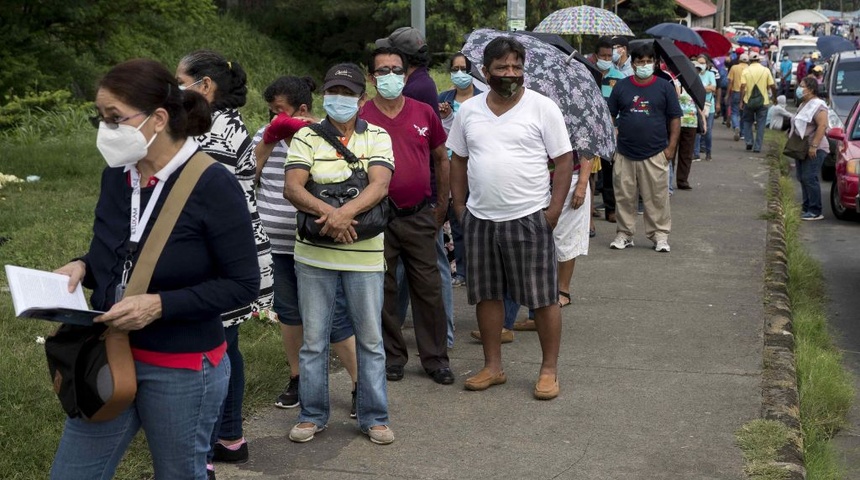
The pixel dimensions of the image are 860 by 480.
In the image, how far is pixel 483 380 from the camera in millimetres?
6406

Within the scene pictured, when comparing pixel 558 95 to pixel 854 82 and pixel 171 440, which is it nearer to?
pixel 171 440

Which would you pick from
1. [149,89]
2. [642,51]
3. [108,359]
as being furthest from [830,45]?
[108,359]

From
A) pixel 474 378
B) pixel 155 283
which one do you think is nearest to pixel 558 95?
pixel 474 378

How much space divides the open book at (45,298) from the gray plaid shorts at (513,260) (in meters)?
3.20

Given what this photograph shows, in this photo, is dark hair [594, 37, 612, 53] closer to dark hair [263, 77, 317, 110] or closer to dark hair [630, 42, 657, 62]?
dark hair [630, 42, 657, 62]

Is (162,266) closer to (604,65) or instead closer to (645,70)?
(645,70)

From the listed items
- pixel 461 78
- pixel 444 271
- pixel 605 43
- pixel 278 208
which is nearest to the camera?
pixel 278 208

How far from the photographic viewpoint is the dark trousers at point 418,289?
6.34 metres

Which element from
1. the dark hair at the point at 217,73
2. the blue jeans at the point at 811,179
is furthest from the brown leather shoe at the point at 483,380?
the blue jeans at the point at 811,179

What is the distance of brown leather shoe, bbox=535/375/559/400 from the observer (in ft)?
20.5

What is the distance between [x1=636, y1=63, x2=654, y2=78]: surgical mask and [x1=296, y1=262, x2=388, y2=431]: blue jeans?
20.0ft

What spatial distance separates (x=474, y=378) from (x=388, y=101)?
159 cm

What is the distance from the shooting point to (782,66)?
3694 cm

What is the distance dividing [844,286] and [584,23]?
568 centimetres
